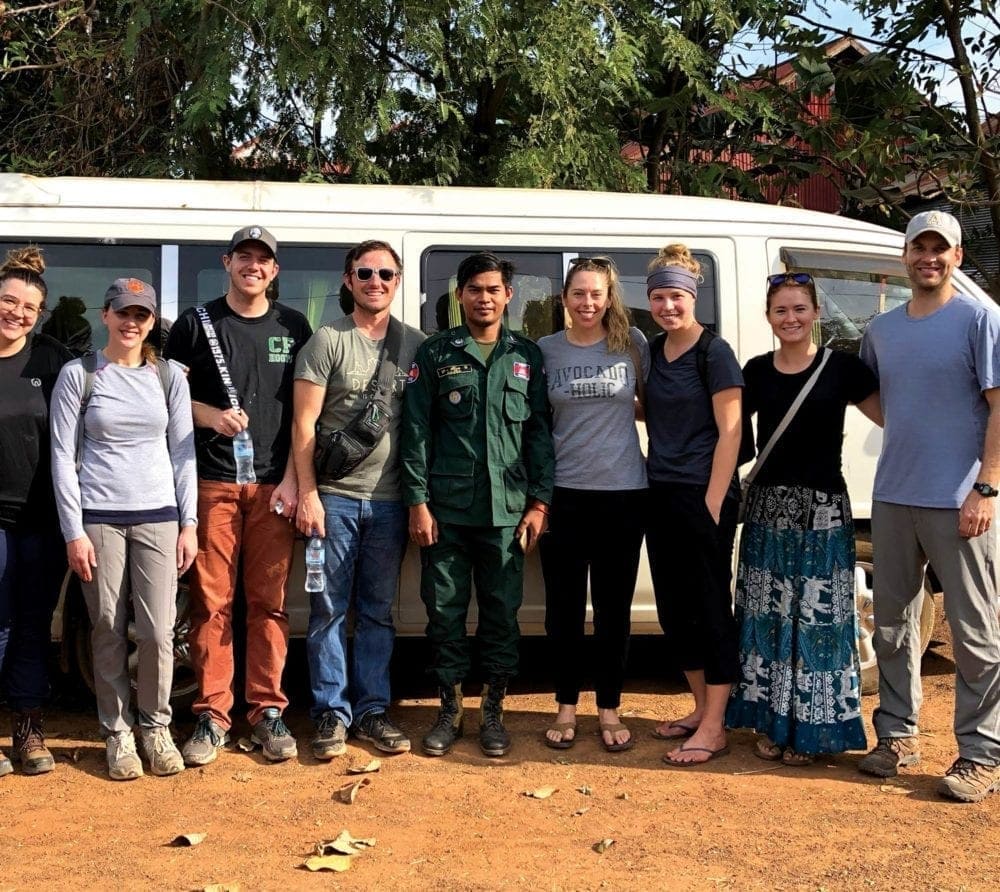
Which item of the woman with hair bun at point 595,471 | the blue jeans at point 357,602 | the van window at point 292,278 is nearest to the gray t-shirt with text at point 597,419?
the woman with hair bun at point 595,471

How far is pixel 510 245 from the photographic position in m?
4.97

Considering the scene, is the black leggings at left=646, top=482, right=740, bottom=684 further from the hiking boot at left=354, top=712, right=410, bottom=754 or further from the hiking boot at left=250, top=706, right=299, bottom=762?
the hiking boot at left=250, top=706, right=299, bottom=762

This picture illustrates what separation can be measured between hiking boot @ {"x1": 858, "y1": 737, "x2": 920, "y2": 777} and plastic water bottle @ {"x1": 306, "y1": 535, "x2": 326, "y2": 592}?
2286mm

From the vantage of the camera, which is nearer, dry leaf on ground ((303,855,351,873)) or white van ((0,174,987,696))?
dry leaf on ground ((303,855,351,873))

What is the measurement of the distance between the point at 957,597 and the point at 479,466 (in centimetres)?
189

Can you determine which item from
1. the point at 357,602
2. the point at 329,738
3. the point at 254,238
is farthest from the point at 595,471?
the point at 254,238

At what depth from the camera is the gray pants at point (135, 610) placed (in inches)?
166

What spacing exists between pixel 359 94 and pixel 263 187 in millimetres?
3061

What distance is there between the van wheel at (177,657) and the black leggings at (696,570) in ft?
6.85

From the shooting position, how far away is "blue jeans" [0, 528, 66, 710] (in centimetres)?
420

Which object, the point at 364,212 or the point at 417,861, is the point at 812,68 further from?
the point at 417,861

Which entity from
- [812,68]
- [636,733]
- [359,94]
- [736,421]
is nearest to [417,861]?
[636,733]

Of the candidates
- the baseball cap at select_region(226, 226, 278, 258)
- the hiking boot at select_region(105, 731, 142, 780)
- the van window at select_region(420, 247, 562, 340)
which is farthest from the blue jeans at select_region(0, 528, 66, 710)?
the van window at select_region(420, 247, 562, 340)

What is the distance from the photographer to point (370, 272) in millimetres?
4359
